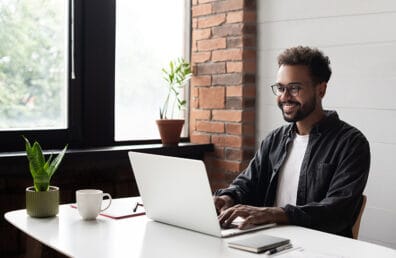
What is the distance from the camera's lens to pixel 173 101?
4.11 metres

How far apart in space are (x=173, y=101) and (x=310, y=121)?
5.05 feet

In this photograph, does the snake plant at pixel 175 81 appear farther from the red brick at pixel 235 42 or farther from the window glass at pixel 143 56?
the red brick at pixel 235 42

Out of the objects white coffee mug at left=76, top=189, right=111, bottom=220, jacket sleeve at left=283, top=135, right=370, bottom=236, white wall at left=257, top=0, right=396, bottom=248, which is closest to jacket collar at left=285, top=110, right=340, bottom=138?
jacket sleeve at left=283, top=135, right=370, bottom=236

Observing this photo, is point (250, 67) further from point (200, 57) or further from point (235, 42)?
point (200, 57)

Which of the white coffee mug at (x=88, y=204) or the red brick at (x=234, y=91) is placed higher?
the red brick at (x=234, y=91)

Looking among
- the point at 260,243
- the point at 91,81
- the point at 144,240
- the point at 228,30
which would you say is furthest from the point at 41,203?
the point at 228,30

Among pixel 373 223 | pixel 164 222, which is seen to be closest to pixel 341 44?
pixel 373 223

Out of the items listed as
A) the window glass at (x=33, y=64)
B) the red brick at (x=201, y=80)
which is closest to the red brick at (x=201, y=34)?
the red brick at (x=201, y=80)

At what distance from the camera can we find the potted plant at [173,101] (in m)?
3.84

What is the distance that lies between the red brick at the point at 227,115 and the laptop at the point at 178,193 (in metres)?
1.69

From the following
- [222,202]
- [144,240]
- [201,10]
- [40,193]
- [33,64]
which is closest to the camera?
[144,240]

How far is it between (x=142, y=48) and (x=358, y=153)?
1.89 metres

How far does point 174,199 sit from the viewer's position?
6.87ft

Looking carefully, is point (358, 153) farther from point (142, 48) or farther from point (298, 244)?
point (142, 48)
